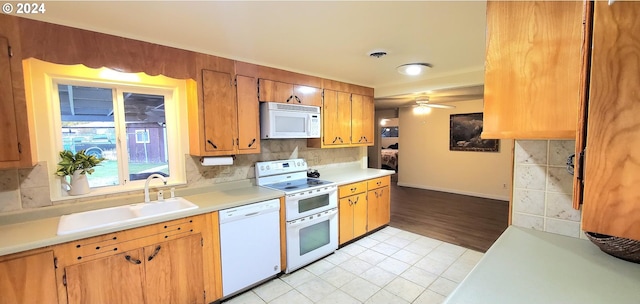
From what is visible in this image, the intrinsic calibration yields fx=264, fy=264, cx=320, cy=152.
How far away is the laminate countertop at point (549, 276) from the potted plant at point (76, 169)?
105 inches

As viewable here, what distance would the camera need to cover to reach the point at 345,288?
2535 mm

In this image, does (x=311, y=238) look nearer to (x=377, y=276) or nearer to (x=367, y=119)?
(x=377, y=276)

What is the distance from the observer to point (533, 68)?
1005 mm

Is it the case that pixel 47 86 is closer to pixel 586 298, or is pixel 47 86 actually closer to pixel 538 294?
pixel 538 294

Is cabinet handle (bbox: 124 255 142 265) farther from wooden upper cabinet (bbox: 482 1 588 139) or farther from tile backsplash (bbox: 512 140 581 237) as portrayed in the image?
tile backsplash (bbox: 512 140 581 237)

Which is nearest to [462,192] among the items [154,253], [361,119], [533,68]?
[361,119]

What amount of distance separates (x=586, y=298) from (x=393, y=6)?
5.41 ft

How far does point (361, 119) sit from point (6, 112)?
3.55 m

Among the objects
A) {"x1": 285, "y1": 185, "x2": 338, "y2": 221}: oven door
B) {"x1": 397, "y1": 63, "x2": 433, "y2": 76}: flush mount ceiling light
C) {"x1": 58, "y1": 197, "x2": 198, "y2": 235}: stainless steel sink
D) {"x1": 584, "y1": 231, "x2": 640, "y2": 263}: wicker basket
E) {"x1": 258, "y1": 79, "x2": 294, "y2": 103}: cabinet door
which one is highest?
{"x1": 397, "y1": 63, "x2": 433, "y2": 76}: flush mount ceiling light

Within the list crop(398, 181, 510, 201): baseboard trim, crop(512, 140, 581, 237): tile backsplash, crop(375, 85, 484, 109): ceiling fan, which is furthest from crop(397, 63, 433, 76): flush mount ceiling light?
crop(398, 181, 510, 201): baseboard trim

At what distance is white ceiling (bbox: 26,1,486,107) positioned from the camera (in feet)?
5.36

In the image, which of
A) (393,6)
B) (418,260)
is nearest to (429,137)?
(418,260)

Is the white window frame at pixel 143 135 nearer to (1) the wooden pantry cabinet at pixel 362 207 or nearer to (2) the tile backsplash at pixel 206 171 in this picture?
(2) the tile backsplash at pixel 206 171

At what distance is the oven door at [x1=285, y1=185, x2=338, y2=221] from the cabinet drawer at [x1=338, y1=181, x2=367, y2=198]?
121mm
